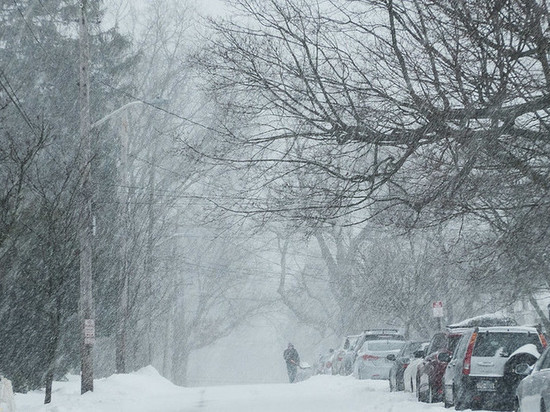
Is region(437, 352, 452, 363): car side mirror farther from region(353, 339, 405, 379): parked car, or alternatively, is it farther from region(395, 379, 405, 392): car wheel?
region(353, 339, 405, 379): parked car

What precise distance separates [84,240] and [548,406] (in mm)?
13426

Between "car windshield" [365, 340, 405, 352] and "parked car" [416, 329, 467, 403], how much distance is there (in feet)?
33.6

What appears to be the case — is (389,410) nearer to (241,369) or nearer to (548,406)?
(548,406)

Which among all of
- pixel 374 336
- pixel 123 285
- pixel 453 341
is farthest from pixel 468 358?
pixel 374 336

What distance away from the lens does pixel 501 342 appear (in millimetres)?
18469

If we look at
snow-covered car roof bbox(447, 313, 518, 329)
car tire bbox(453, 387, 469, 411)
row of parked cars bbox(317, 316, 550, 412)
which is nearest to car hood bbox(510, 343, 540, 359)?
row of parked cars bbox(317, 316, 550, 412)

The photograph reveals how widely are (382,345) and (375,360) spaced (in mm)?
535

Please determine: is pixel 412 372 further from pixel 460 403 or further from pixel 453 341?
pixel 460 403

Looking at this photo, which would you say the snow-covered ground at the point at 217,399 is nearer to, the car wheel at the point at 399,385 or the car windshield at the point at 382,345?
the car wheel at the point at 399,385

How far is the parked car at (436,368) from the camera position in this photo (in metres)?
21.2

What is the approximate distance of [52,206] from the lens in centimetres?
2166

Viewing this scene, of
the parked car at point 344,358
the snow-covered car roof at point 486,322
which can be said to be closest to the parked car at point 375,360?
the parked car at point 344,358

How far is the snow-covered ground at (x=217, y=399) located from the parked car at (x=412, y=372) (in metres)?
0.27

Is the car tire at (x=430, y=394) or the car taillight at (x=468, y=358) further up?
the car taillight at (x=468, y=358)
